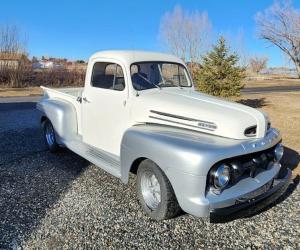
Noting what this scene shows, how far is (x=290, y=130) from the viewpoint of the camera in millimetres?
9039

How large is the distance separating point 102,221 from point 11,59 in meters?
25.7

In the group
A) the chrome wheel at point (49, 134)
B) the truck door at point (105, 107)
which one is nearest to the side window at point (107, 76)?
the truck door at point (105, 107)

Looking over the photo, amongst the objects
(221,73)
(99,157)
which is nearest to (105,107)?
(99,157)

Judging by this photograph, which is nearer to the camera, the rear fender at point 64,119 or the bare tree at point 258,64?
the rear fender at point 64,119

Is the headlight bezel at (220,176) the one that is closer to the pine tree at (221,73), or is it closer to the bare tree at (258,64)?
the pine tree at (221,73)

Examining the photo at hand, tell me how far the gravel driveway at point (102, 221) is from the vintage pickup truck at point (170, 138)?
280 mm

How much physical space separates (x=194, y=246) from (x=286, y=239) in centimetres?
101

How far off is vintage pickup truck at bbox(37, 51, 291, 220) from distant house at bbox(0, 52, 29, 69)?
22.5 meters

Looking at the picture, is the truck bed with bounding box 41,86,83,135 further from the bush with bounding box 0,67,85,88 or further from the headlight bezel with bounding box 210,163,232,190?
the bush with bounding box 0,67,85,88

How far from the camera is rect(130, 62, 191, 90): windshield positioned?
4.84 metres

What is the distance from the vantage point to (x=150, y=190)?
4.10 metres

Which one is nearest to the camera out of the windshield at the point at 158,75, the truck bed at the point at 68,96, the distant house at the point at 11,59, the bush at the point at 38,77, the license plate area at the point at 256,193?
the license plate area at the point at 256,193

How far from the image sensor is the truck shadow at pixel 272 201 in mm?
3332

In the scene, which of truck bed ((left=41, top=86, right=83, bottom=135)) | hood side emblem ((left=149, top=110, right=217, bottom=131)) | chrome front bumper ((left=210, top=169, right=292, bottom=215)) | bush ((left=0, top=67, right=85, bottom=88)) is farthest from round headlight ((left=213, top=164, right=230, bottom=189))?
bush ((left=0, top=67, right=85, bottom=88))
